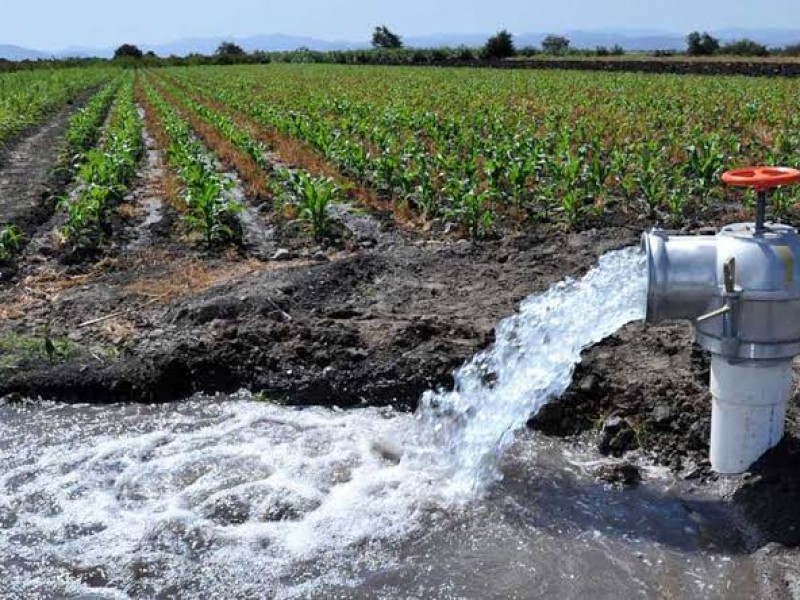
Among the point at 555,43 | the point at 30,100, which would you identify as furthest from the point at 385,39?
the point at 30,100

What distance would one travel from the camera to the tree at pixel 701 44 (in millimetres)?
56750

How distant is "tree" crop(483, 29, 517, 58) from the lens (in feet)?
202

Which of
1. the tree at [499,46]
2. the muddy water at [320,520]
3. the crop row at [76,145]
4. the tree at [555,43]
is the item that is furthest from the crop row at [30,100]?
the tree at [555,43]

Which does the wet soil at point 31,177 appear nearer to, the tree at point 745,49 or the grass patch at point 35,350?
the grass patch at point 35,350

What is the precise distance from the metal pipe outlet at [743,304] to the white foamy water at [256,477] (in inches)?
23.9

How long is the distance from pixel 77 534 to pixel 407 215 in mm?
6360

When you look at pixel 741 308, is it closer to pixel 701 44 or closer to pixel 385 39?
pixel 701 44

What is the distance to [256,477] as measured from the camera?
469cm

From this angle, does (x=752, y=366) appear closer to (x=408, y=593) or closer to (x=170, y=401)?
(x=408, y=593)

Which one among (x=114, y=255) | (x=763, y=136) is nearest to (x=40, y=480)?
(x=114, y=255)

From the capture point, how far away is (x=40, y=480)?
4.66m

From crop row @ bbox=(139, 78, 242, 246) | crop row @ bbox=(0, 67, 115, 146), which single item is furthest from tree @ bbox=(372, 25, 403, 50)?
crop row @ bbox=(139, 78, 242, 246)

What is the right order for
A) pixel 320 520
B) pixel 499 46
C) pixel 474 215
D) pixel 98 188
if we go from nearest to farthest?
1. pixel 320 520
2. pixel 474 215
3. pixel 98 188
4. pixel 499 46

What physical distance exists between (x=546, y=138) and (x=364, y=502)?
10.9 m
